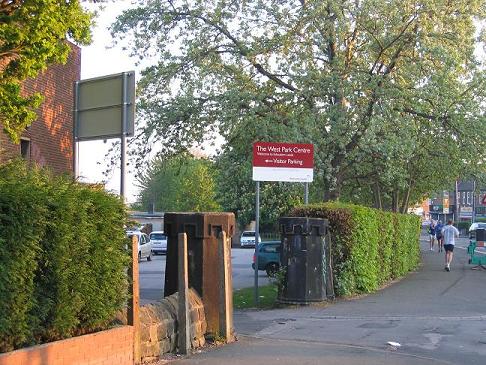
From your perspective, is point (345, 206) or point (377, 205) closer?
point (345, 206)

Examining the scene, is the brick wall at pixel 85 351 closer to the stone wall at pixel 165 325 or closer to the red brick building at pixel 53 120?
the stone wall at pixel 165 325

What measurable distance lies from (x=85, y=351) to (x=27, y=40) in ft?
17.3

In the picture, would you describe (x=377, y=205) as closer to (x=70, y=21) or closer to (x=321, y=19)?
(x=321, y=19)

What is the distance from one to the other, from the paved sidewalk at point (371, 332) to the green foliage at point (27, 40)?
4.85 metres

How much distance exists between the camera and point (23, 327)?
18.9 feet

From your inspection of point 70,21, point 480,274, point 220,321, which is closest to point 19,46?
point 70,21

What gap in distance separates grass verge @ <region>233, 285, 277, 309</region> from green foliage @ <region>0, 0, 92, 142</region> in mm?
6509

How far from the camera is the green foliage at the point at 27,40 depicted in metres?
9.84

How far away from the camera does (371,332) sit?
34.9ft

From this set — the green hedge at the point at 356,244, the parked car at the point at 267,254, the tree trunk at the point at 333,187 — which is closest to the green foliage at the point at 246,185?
the tree trunk at the point at 333,187

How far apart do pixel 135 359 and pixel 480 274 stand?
1652 centimetres

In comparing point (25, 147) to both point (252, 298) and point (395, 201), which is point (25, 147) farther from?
point (395, 201)

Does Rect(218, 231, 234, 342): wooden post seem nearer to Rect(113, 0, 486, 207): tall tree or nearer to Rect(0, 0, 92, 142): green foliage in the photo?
Rect(0, 0, 92, 142): green foliage

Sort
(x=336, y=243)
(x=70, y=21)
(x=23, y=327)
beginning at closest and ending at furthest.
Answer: (x=23, y=327) → (x=70, y=21) → (x=336, y=243)
